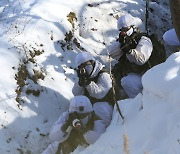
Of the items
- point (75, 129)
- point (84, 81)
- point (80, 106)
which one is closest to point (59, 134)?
point (75, 129)

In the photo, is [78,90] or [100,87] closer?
[100,87]

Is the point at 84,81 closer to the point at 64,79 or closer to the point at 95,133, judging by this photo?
the point at 95,133

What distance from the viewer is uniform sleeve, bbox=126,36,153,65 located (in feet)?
18.3

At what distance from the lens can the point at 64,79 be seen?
6379 mm

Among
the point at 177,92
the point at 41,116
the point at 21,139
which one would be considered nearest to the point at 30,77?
the point at 41,116

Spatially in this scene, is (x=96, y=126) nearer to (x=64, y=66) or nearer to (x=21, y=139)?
(x=21, y=139)

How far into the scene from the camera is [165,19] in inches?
347

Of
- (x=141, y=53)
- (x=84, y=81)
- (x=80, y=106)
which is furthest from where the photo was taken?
(x=141, y=53)

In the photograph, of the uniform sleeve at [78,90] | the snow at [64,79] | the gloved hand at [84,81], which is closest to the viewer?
the snow at [64,79]

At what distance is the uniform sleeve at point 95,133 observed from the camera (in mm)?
4899

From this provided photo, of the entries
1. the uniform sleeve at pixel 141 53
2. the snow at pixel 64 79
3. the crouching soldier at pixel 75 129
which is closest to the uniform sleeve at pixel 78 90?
the snow at pixel 64 79

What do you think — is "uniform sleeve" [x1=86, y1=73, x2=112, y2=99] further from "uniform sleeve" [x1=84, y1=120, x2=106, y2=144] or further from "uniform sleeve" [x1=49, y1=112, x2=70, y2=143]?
"uniform sleeve" [x1=49, y1=112, x2=70, y2=143]

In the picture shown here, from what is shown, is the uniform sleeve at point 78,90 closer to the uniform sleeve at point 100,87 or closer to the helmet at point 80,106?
the uniform sleeve at point 100,87

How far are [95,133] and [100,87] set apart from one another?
28.4 inches
